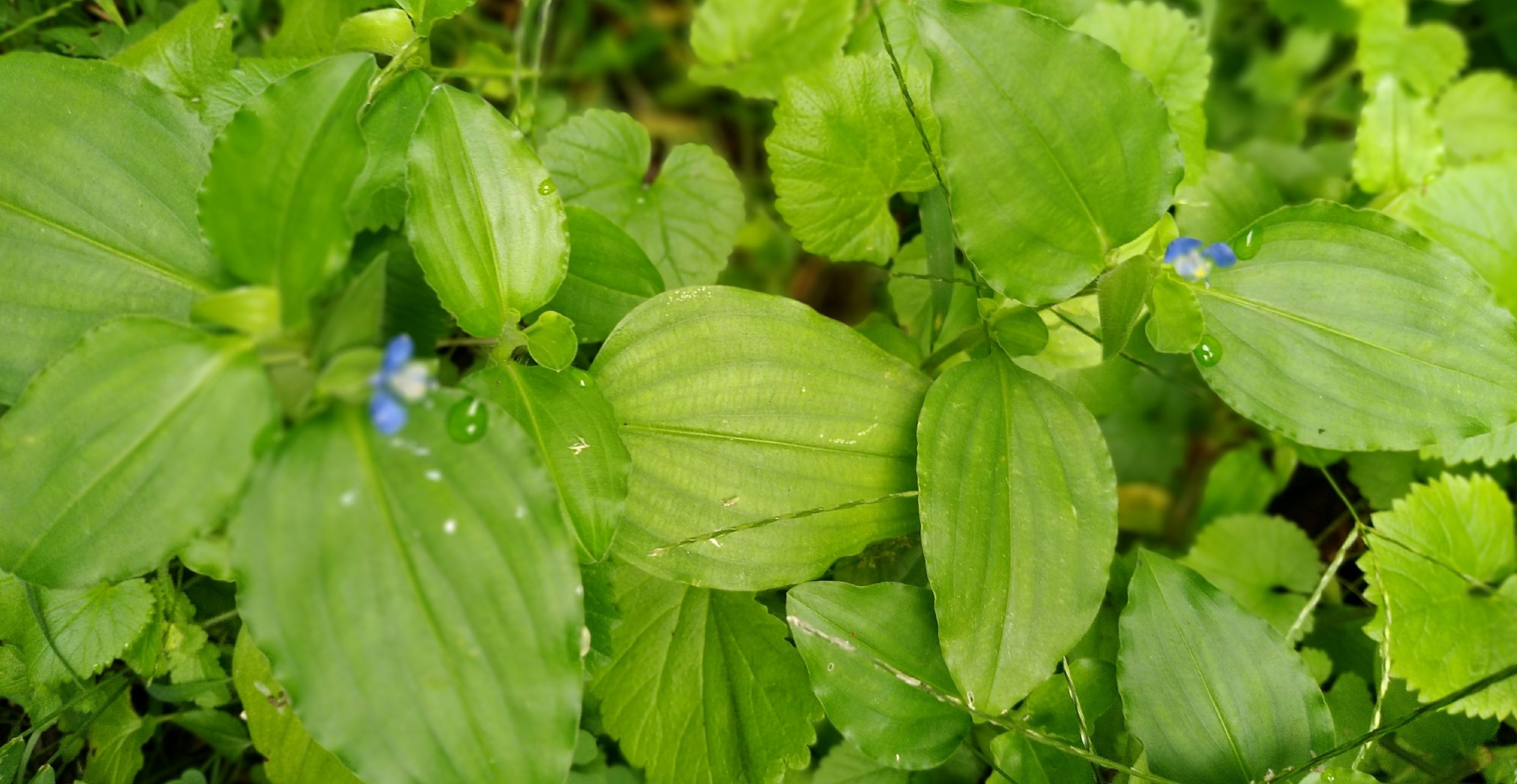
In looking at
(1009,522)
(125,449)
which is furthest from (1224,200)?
(125,449)

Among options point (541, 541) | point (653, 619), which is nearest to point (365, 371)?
point (541, 541)

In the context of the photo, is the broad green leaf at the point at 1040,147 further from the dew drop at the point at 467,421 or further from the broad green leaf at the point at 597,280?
the dew drop at the point at 467,421

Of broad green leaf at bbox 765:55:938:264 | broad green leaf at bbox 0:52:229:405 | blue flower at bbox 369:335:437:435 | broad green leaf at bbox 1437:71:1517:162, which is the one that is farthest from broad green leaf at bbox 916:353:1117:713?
broad green leaf at bbox 1437:71:1517:162

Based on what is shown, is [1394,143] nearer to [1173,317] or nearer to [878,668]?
[1173,317]

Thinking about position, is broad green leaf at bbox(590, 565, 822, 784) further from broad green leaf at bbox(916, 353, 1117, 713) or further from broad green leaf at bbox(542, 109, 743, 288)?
broad green leaf at bbox(542, 109, 743, 288)

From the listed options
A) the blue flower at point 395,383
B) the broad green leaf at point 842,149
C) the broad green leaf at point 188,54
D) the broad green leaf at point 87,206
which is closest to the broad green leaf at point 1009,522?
the broad green leaf at point 842,149

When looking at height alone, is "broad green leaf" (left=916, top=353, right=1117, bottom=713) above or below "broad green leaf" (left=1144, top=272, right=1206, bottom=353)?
below
